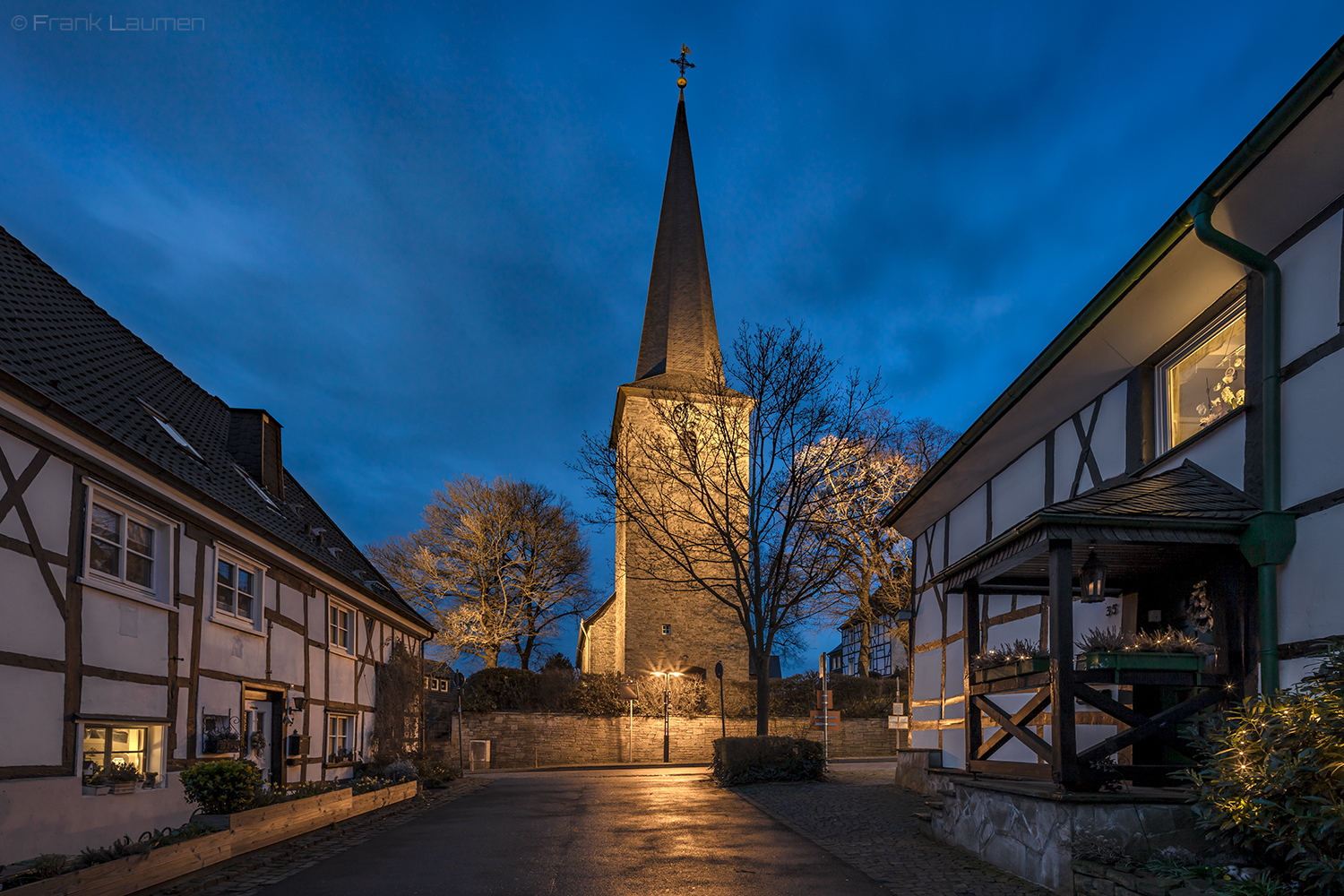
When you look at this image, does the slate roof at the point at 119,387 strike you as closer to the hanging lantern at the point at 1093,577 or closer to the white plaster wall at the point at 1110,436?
the hanging lantern at the point at 1093,577

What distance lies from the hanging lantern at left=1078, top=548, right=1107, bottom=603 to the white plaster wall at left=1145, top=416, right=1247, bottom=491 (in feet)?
3.85

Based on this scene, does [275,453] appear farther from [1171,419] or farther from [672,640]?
[672,640]

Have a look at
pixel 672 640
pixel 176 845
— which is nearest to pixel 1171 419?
pixel 176 845

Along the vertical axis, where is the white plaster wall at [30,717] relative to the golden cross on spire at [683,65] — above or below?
below

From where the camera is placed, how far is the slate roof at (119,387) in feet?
31.4

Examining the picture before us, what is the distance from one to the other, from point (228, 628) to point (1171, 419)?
11.0 metres

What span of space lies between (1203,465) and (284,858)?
931cm

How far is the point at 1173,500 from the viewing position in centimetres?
737

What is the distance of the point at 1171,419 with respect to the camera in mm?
8820

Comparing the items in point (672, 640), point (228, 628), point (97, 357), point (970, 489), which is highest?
point (97, 357)

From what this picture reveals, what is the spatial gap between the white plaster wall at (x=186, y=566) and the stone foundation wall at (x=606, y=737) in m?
21.6

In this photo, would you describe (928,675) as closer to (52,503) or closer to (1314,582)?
(1314,582)

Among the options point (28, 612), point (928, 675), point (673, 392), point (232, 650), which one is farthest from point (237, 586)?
point (673, 392)

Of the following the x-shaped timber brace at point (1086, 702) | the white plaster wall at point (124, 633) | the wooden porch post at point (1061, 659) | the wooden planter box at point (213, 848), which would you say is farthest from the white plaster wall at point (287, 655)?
the wooden porch post at point (1061, 659)
